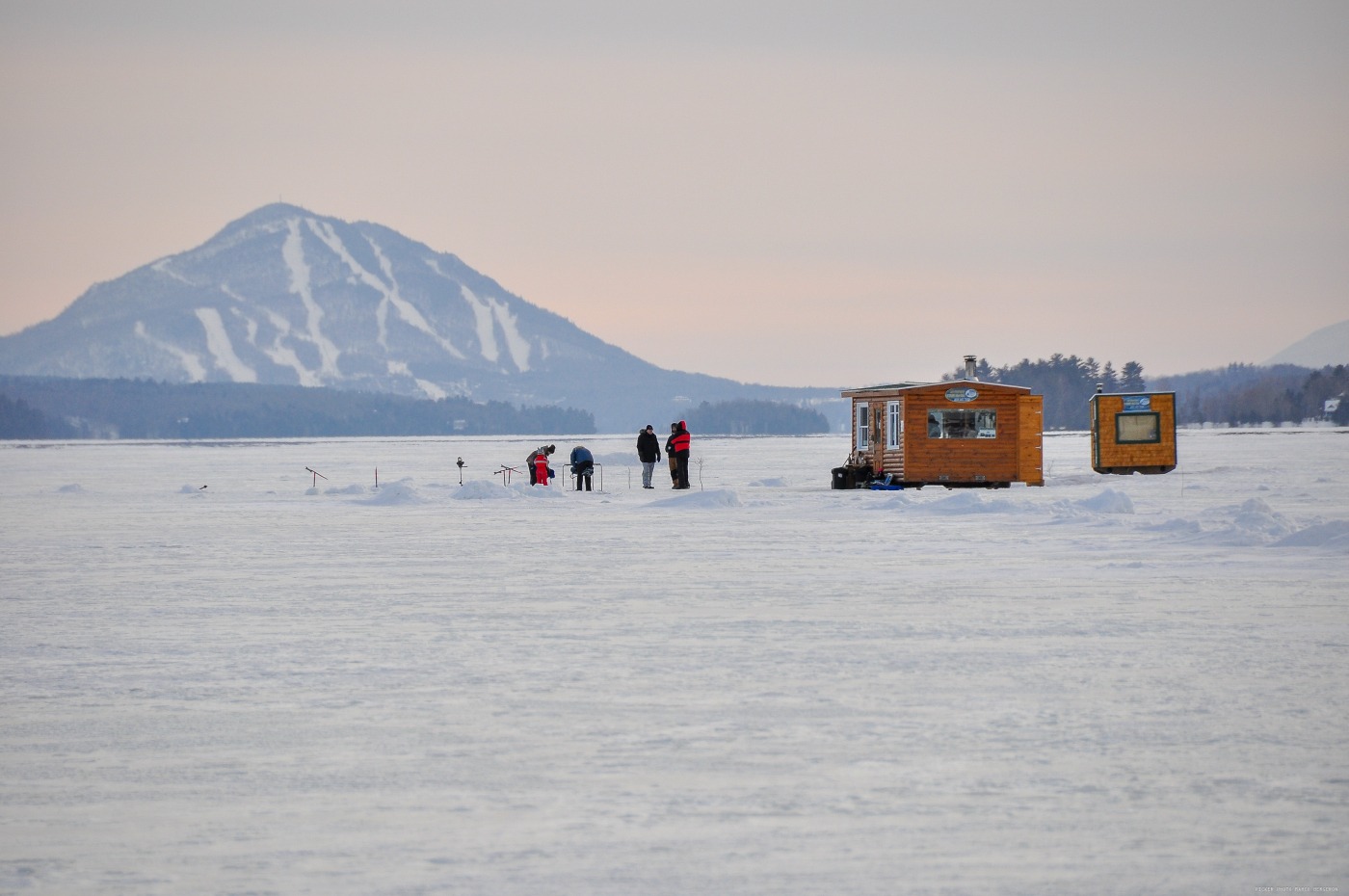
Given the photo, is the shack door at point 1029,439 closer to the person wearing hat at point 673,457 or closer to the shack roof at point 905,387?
the shack roof at point 905,387

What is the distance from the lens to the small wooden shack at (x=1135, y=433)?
1850 inches

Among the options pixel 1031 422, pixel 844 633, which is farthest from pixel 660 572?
pixel 1031 422

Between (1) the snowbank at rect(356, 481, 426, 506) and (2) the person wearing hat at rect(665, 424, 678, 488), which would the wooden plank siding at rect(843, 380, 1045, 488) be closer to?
(2) the person wearing hat at rect(665, 424, 678, 488)

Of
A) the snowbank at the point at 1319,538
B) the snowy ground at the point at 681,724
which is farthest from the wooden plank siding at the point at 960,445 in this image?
the snowy ground at the point at 681,724

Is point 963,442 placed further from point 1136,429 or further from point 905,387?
point 1136,429

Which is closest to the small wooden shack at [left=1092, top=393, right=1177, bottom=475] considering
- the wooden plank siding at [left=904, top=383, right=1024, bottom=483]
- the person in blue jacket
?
the wooden plank siding at [left=904, top=383, right=1024, bottom=483]

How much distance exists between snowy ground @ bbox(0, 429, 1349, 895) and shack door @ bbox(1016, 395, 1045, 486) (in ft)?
62.5

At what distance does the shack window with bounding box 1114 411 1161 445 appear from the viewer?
155 ft

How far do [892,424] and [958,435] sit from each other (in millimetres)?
1685

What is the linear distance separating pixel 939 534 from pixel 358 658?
44.9ft

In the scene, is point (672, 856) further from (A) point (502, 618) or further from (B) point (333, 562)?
(B) point (333, 562)

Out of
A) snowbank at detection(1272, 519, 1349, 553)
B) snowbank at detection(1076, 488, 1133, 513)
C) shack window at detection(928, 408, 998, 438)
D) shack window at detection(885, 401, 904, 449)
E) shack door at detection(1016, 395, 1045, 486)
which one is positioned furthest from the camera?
shack door at detection(1016, 395, 1045, 486)

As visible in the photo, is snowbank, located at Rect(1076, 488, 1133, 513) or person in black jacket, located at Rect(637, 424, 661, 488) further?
person in black jacket, located at Rect(637, 424, 661, 488)

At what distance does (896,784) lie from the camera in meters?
6.89
